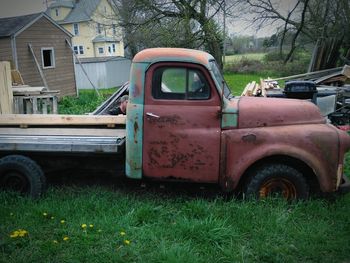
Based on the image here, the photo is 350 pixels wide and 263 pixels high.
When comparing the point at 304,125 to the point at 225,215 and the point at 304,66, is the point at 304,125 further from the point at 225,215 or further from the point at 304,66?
the point at 304,66

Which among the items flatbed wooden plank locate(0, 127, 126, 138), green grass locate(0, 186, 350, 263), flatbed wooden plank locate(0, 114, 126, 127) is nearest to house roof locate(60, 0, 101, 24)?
flatbed wooden plank locate(0, 114, 126, 127)

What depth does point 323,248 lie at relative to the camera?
417 cm

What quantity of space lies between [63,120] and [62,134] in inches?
14.7

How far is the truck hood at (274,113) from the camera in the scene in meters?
4.99

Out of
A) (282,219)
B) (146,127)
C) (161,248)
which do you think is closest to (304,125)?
(282,219)

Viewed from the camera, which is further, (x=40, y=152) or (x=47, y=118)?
(x=47, y=118)

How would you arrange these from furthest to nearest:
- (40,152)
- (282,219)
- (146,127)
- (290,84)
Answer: (290,84)
(40,152)
(146,127)
(282,219)

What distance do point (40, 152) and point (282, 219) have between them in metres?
3.34

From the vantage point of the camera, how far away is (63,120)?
235 inches

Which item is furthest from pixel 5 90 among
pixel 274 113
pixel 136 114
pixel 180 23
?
→ pixel 180 23

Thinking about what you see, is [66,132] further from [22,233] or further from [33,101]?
[33,101]

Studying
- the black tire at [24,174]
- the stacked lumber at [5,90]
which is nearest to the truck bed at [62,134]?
the black tire at [24,174]

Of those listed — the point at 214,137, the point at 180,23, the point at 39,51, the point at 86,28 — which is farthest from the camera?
the point at 86,28

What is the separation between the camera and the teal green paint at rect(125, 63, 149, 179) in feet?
16.5
